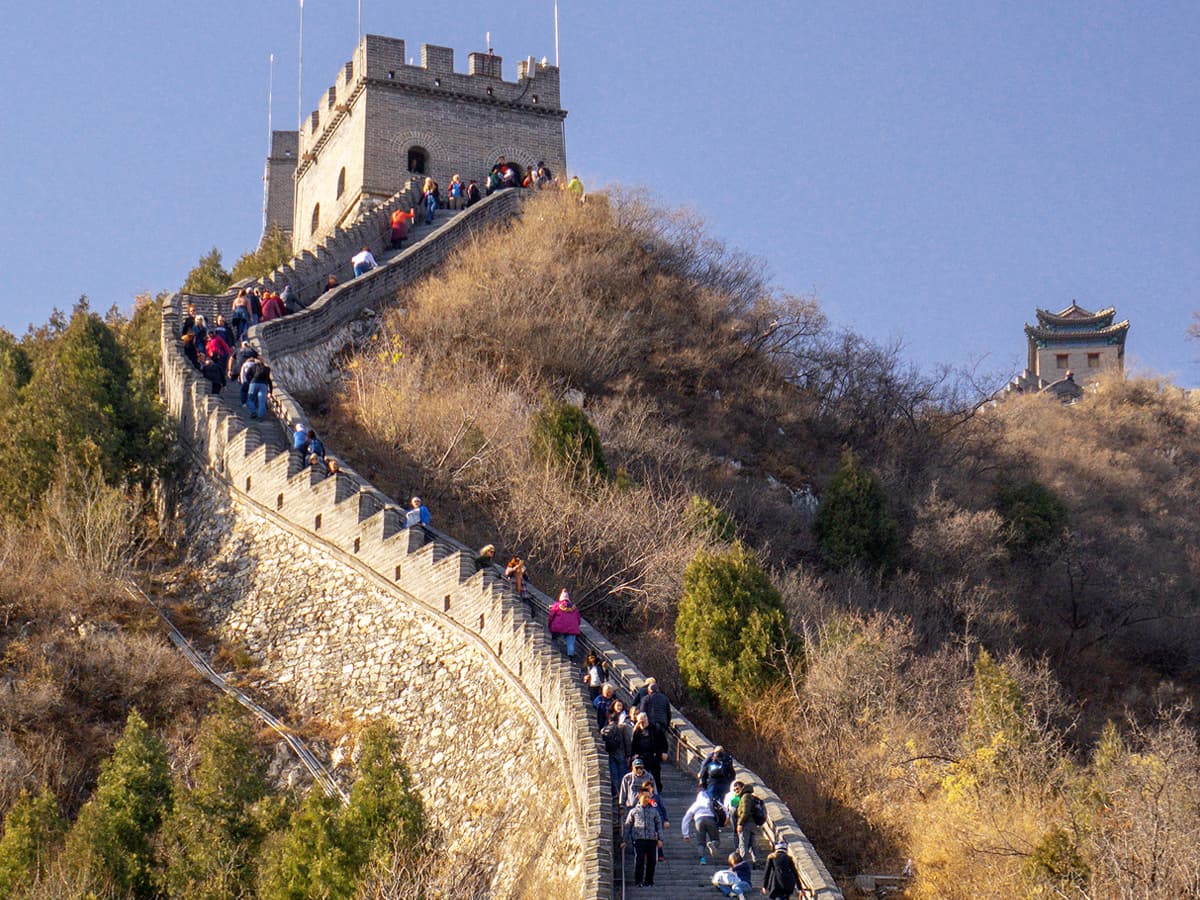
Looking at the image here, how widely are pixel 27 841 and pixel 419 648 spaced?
6024 mm

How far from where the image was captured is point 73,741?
23.3 meters

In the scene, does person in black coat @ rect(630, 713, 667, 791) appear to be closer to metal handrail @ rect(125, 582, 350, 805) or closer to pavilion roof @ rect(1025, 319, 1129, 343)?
metal handrail @ rect(125, 582, 350, 805)

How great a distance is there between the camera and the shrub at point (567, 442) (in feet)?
96.5

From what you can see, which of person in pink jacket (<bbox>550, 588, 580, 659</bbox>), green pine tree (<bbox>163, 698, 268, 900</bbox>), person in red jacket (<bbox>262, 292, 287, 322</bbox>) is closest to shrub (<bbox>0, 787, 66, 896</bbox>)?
green pine tree (<bbox>163, 698, 268, 900</bbox>)

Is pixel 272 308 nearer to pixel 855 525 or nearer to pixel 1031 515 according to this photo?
pixel 855 525

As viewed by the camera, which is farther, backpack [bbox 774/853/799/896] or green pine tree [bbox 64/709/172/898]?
green pine tree [bbox 64/709/172/898]

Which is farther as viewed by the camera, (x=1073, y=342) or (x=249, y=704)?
(x=1073, y=342)

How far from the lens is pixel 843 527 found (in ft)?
107

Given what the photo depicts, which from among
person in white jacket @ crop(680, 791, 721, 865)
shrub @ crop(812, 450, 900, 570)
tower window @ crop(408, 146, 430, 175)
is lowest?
person in white jacket @ crop(680, 791, 721, 865)

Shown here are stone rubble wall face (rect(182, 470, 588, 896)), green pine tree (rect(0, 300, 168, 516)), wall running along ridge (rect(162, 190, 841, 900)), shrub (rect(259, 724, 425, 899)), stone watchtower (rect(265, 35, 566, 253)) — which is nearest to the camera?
shrub (rect(259, 724, 425, 899))

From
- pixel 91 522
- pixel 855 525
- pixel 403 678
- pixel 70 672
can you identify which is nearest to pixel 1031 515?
pixel 855 525

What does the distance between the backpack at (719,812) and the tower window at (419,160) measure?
30.7 metres

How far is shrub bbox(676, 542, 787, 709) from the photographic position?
23203 mm

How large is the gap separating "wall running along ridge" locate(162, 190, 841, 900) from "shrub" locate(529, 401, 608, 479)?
396 centimetres
